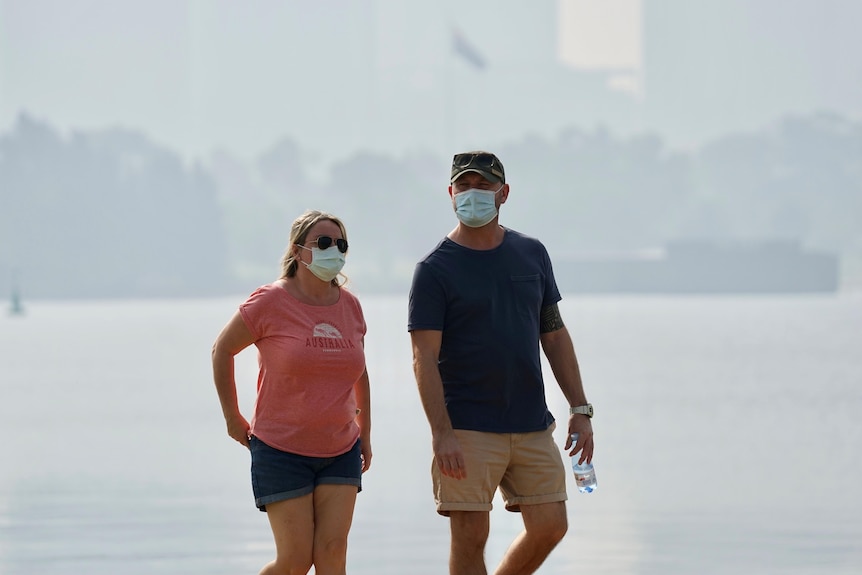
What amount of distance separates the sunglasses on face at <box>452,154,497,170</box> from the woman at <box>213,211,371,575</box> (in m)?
0.51

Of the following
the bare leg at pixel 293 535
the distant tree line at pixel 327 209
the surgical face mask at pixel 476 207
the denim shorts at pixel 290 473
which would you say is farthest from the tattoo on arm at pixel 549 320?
the distant tree line at pixel 327 209

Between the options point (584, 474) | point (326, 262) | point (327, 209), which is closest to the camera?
point (326, 262)

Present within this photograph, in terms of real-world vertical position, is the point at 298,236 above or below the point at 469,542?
above

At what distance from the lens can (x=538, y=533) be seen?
613 centimetres

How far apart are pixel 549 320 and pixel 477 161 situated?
2.16 ft

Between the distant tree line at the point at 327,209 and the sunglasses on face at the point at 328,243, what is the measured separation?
142 metres

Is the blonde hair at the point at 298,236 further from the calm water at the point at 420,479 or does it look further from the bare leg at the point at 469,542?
the calm water at the point at 420,479

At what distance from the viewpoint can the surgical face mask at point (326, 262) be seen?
19.9 ft

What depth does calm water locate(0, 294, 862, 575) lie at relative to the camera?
9250 millimetres

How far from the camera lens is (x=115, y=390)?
28.8 metres

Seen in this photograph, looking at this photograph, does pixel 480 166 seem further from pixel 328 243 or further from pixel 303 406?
pixel 303 406

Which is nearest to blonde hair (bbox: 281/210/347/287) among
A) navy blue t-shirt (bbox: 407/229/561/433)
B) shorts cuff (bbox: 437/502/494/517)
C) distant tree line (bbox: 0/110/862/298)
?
navy blue t-shirt (bbox: 407/229/561/433)

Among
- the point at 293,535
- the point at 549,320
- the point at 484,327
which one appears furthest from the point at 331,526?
the point at 549,320

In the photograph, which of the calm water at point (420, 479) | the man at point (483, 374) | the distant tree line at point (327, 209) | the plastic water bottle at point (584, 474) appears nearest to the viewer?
the man at point (483, 374)
